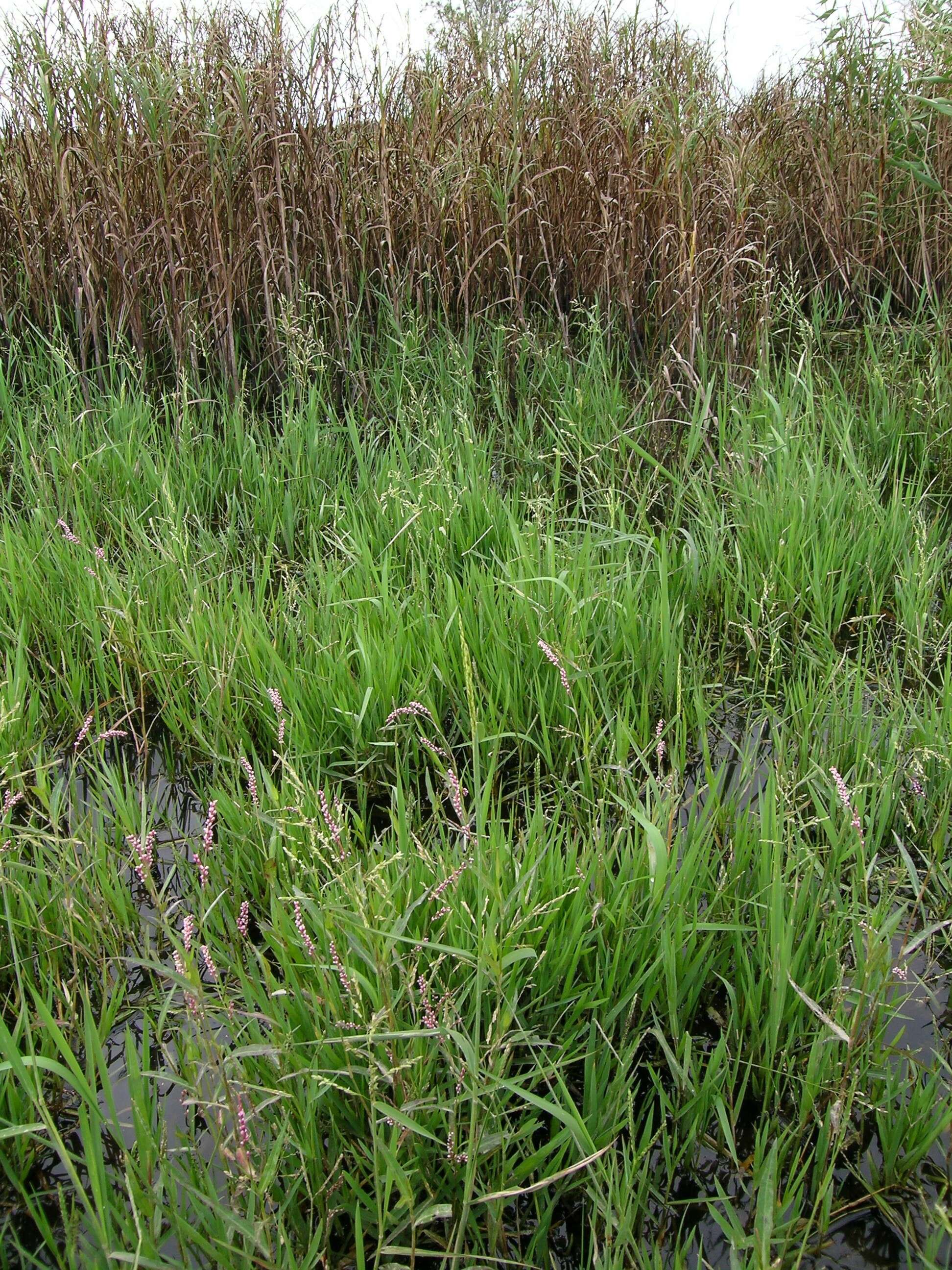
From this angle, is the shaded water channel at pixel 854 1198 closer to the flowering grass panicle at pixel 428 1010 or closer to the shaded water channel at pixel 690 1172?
the shaded water channel at pixel 690 1172

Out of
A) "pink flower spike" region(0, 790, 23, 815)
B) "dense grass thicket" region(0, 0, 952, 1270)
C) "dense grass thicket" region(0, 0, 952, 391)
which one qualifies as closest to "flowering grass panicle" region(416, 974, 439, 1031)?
"dense grass thicket" region(0, 0, 952, 1270)

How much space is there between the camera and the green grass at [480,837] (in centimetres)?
116

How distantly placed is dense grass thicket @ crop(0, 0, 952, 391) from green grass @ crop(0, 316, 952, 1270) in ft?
1.81

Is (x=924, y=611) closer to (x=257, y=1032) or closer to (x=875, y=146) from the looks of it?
(x=257, y=1032)

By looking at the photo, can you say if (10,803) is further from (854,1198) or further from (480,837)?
(854,1198)

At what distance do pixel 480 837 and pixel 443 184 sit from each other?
3.01 m

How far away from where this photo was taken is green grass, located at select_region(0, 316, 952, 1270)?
3.80 feet

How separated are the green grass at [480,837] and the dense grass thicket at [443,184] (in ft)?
1.81

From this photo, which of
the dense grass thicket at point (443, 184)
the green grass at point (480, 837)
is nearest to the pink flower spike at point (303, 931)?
the green grass at point (480, 837)

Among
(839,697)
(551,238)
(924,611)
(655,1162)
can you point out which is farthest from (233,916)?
(551,238)

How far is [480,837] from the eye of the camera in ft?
4.42

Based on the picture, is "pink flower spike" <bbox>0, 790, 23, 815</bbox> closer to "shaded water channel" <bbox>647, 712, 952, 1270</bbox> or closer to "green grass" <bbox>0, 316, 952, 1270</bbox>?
"green grass" <bbox>0, 316, 952, 1270</bbox>

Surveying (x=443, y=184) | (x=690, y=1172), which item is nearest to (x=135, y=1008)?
(x=690, y=1172)

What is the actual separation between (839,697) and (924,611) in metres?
0.29
